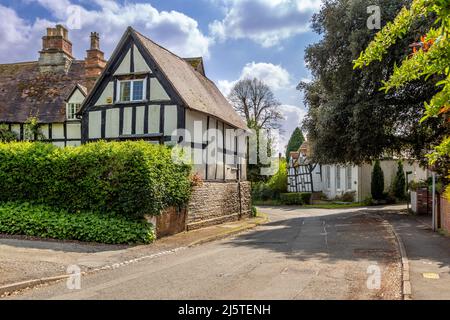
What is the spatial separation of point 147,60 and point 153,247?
931cm

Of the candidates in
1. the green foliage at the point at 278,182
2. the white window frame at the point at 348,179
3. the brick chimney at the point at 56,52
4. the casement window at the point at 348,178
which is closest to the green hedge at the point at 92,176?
the brick chimney at the point at 56,52

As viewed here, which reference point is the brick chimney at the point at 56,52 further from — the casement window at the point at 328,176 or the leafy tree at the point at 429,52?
the casement window at the point at 328,176

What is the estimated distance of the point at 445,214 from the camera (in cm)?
1602

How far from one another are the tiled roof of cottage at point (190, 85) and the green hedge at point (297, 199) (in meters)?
17.3

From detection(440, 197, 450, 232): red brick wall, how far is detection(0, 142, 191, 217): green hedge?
9667mm

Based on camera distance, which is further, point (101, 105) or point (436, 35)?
point (101, 105)

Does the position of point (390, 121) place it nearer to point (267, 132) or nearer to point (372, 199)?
point (372, 199)

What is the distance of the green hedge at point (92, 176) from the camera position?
14.7m

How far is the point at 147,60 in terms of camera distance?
1981 cm

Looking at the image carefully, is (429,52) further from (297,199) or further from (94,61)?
(297,199)

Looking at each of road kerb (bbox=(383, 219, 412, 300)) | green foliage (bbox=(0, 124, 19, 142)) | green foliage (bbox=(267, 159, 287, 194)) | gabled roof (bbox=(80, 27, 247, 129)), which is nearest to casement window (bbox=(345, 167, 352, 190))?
green foliage (bbox=(267, 159, 287, 194))

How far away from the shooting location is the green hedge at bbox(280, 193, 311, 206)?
41.7 metres

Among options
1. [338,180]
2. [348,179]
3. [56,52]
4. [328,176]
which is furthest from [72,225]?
[328,176]
